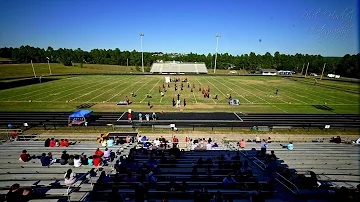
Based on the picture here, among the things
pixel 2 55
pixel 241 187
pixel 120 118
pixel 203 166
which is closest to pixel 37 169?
pixel 203 166

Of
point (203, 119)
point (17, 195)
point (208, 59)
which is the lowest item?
point (203, 119)

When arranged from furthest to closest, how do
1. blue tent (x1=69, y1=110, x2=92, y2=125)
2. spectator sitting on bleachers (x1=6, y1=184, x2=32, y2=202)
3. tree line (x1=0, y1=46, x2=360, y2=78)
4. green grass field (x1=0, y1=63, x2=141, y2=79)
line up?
tree line (x1=0, y1=46, x2=360, y2=78)
green grass field (x1=0, y1=63, x2=141, y2=79)
blue tent (x1=69, y1=110, x2=92, y2=125)
spectator sitting on bleachers (x1=6, y1=184, x2=32, y2=202)

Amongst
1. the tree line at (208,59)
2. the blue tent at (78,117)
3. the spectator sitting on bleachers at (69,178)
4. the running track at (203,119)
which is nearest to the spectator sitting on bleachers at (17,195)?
the spectator sitting on bleachers at (69,178)

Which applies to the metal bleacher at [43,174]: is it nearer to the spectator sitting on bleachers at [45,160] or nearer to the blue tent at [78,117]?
the spectator sitting on bleachers at [45,160]

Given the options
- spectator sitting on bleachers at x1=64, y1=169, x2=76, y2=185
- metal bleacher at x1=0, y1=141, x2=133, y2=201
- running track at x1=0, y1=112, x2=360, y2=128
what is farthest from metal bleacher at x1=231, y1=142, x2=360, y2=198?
spectator sitting on bleachers at x1=64, y1=169, x2=76, y2=185

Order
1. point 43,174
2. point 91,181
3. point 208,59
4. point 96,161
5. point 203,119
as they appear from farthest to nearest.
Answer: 1. point 208,59
2. point 203,119
3. point 96,161
4. point 43,174
5. point 91,181

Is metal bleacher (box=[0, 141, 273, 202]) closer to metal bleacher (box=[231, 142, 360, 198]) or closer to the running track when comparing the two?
metal bleacher (box=[231, 142, 360, 198])

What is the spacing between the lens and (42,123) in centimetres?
2473

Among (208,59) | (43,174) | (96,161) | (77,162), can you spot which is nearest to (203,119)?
(96,161)

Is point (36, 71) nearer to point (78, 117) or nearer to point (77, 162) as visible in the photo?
point (78, 117)

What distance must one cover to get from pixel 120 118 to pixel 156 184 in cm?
1923

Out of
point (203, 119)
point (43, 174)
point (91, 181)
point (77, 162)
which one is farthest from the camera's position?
point (203, 119)

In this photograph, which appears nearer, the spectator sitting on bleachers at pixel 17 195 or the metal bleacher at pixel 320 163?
the spectator sitting on bleachers at pixel 17 195

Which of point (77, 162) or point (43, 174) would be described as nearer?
point (43, 174)
